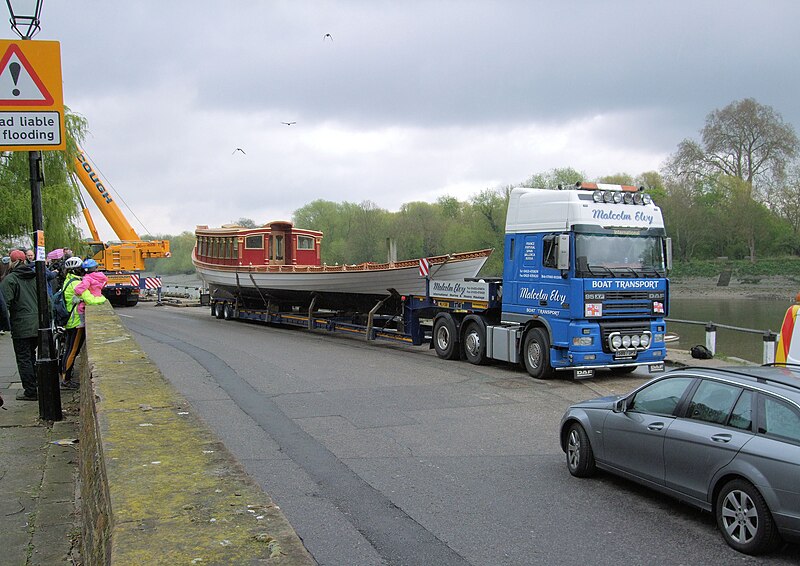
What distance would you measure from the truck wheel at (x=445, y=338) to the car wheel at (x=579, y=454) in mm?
8944

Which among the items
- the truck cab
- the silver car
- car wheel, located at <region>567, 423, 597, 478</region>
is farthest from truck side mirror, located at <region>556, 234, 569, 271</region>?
the silver car

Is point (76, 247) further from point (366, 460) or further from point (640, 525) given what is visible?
point (640, 525)

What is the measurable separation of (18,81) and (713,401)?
25.4 feet

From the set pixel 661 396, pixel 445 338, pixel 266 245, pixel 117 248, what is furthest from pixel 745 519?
pixel 117 248

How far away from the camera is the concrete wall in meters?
2.73

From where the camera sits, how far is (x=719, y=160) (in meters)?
77.8

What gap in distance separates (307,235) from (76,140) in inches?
457

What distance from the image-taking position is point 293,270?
2372cm

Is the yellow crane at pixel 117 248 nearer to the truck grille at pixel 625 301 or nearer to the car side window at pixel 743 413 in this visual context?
the truck grille at pixel 625 301

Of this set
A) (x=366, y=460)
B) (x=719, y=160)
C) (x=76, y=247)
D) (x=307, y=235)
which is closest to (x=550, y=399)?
(x=366, y=460)

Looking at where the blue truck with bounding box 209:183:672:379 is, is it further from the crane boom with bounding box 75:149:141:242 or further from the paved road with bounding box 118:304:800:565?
the crane boom with bounding box 75:149:141:242

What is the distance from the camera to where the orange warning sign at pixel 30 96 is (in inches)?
309

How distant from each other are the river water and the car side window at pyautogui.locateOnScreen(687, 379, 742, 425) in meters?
12.7

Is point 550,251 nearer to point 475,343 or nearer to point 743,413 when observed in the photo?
point 475,343
